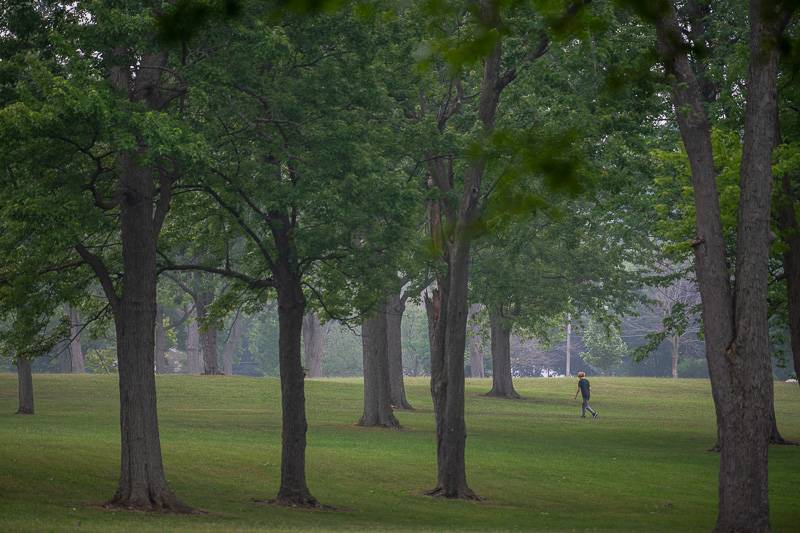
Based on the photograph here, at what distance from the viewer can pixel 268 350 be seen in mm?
111562

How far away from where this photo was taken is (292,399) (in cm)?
2319

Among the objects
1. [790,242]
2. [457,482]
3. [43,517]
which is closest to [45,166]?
[43,517]

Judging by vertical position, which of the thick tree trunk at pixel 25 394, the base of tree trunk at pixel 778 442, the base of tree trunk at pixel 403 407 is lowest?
the base of tree trunk at pixel 778 442

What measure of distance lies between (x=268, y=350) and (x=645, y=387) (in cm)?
4635

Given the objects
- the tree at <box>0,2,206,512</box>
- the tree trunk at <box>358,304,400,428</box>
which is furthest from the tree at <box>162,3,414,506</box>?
the tree trunk at <box>358,304,400,428</box>

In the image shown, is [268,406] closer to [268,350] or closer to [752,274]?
[752,274]

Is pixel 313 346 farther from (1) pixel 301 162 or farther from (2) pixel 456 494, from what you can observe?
(1) pixel 301 162

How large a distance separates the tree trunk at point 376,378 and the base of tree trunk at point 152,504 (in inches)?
797

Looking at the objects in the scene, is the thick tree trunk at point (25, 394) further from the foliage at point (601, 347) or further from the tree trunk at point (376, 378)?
the foliage at point (601, 347)

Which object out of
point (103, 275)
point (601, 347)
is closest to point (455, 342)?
point (103, 275)

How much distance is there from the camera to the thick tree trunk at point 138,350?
20031mm

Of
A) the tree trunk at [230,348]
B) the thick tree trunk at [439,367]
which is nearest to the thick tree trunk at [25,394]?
the thick tree trunk at [439,367]

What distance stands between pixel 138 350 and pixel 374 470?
29.6 ft

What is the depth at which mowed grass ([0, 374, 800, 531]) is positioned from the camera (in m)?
20.4
